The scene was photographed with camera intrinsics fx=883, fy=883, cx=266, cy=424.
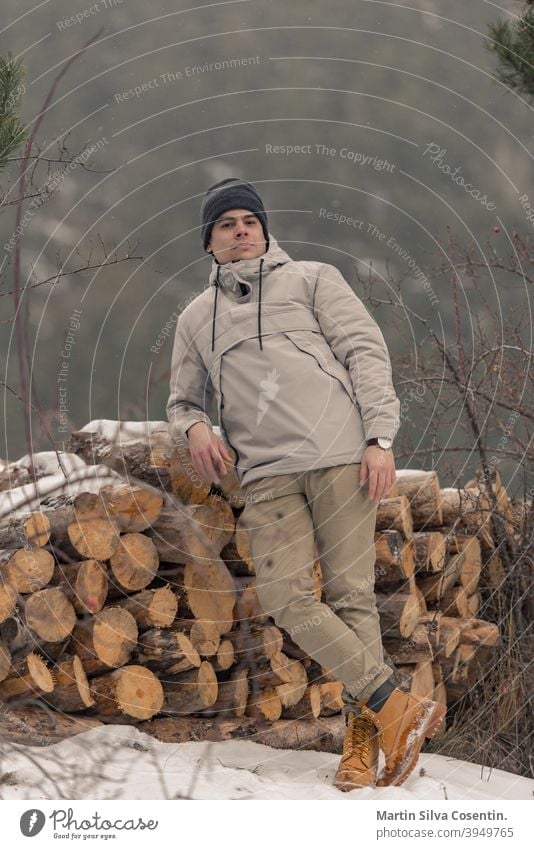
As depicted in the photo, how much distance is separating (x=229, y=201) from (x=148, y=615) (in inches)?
60.3

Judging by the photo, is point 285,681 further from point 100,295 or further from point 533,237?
point 533,237

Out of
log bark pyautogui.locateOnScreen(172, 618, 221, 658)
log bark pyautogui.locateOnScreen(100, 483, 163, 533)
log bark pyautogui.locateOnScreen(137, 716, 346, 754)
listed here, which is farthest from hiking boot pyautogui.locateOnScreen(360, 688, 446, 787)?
log bark pyautogui.locateOnScreen(100, 483, 163, 533)

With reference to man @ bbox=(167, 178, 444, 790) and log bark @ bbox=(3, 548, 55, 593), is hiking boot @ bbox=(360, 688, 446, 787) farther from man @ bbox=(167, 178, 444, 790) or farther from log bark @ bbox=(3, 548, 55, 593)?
log bark @ bbox=(3, 548, 55, 593)

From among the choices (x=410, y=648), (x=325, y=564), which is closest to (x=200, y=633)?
(x=325, y=564)

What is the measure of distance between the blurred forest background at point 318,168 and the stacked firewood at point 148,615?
0.62 metres

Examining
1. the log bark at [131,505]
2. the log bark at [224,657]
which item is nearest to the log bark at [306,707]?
the log bark at [224,657]

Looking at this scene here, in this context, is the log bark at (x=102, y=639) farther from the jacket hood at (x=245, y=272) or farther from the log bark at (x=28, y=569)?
the jacket hood at (x=245, y=272)

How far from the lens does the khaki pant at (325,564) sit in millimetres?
2875

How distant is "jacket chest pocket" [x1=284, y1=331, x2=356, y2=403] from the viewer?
302 cm

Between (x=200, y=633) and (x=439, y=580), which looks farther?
(x=439, y=580)

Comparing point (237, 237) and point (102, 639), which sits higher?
point (237, 237)

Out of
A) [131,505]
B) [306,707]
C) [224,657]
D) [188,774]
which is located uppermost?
[131,505]

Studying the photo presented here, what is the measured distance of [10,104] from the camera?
3184 millimetres

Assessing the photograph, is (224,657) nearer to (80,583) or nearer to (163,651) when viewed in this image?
(163,651)
